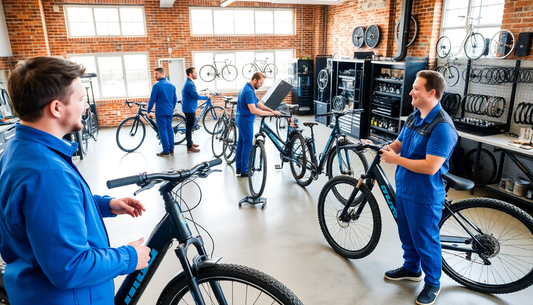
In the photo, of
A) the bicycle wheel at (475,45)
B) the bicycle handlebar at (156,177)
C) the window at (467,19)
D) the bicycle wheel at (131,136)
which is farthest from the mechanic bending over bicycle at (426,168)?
the bicycle wheel at (131,136)

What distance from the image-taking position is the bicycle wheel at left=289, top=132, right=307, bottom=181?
4668 mm

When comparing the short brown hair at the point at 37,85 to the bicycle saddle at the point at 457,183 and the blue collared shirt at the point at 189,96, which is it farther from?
the blue collared shirt at the point at 189,96

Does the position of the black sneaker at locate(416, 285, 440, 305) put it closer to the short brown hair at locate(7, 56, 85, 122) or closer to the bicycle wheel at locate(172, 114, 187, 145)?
the short brown hair at locate(7, 56, 85, 122)

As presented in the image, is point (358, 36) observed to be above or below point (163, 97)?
above

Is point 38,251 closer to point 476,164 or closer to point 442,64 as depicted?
point 476,164

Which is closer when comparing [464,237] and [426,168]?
[426,168]

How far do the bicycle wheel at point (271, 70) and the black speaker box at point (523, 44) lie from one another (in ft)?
22.9

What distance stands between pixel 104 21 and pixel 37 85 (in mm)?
9298

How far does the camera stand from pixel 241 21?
10266mm

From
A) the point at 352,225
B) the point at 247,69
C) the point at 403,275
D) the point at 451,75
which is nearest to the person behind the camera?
the point at 403,275

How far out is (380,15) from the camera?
8023 millimetres

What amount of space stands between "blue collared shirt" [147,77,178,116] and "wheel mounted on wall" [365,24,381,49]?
482 cm

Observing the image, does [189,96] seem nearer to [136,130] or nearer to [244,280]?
[136,130]

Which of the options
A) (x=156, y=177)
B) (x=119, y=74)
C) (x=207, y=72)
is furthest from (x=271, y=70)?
(x=156, y=177)
